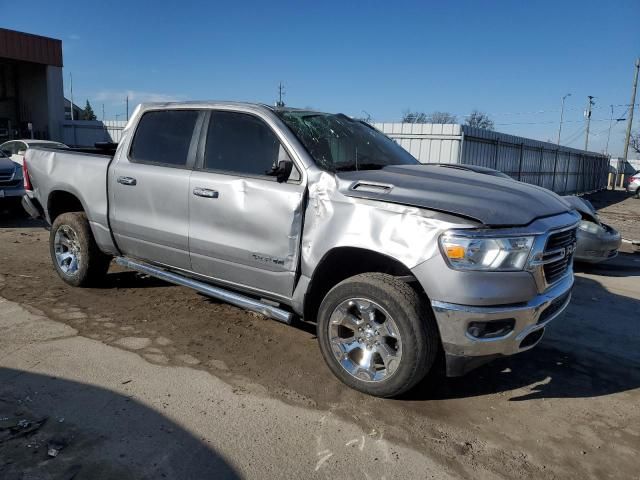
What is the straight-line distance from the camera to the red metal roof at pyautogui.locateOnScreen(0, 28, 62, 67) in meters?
25.8

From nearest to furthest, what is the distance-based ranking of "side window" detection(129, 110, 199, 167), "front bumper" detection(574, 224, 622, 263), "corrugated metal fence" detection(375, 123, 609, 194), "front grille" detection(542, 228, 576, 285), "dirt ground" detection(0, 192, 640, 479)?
1. "dirt ground" detection(0, 192, 640, 479)
2. "front grille" detection(542, 228, 576, 285)
3. "side window" detection(129, 110, 199, 167)
4. "front bumper" detection(574, 224, 622, 263)
5. "corrugated metal fence" detection(375, 123, 609, 194)

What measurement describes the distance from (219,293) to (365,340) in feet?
4.54

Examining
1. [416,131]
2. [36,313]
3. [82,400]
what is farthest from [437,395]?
[416,131]

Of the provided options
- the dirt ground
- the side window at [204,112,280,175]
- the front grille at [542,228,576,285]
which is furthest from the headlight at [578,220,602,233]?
the side window at [204,112,280,175]

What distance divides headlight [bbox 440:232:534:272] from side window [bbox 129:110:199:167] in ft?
8.24

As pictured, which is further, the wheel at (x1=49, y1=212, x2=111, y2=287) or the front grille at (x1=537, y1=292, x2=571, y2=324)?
the wheel at (x1=49, y1=212, x2=111, y2=287)

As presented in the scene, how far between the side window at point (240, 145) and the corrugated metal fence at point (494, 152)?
10.4m

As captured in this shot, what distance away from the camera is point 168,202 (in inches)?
178

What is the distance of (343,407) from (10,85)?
3385 cm

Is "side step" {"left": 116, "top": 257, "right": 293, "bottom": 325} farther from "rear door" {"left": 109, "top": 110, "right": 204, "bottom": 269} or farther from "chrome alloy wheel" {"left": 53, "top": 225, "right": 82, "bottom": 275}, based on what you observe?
"chrome alloy wheel" {"left": 53, "top": 225, "right": 82, "bottom": 275}

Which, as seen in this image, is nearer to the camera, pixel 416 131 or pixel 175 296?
pixel 175 296

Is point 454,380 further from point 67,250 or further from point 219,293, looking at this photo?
point 67,250

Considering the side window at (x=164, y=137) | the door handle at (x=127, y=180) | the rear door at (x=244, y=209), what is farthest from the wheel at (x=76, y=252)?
the rear door at (x=244, y=209)

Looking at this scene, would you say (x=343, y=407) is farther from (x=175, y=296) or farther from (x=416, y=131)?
(x=416, y=131)
